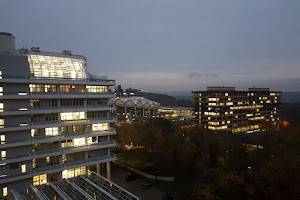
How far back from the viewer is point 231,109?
10762cm

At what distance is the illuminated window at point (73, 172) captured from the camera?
128 ft

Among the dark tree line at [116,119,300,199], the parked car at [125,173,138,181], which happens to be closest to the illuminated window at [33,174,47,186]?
the parked car at [125,173,138,181]

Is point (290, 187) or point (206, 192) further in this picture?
point (206, 192)

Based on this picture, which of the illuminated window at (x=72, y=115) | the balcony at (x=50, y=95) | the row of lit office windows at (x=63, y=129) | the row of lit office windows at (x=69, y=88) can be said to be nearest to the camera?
the balcony at (x=50, y=95)

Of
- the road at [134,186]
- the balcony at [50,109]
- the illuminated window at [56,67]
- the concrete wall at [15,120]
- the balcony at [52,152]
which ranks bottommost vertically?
the road at [134,186]

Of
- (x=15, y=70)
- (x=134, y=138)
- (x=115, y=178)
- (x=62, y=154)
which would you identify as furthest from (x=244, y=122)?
(x=15, y=70)

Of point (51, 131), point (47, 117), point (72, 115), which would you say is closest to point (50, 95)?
point (47, 117)

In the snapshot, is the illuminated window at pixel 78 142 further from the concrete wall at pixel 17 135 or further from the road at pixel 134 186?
the road at pixel 134 186

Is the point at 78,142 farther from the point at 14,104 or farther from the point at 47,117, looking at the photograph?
the point at 14,104

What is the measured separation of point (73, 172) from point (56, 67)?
60.1ft

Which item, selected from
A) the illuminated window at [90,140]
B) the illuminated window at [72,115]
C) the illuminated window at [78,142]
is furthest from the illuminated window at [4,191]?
the illuminated window at [90,140]

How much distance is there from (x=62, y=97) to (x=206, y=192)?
26400 millimetres

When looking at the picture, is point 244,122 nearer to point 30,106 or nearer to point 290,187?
point 290,187

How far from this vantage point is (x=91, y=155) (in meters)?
41.1
